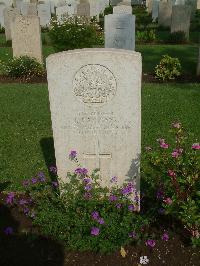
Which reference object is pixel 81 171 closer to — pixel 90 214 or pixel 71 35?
pixel 90 214

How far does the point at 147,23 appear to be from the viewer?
21.7 m

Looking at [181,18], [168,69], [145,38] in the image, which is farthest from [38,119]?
[181,18]

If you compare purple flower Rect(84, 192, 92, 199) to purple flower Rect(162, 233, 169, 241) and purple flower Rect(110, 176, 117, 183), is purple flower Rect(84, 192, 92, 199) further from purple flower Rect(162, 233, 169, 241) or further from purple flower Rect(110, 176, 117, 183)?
purple flower Rect(162, 233, 169, 241)

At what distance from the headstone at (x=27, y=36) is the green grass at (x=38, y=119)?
212cm

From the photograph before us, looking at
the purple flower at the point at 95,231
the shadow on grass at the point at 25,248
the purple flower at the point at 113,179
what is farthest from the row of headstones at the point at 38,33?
the purple flower at the point at 95,231

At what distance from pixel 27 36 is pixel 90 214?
893 cm

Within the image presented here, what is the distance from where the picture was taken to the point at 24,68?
35.8 feet

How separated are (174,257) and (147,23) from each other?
1966cm

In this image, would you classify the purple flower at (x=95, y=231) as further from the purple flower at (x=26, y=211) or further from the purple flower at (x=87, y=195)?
the purple flower at (x=26, y=211)

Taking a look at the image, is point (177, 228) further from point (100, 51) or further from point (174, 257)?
point (100, 51)

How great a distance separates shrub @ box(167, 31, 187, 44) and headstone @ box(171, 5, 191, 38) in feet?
1.29

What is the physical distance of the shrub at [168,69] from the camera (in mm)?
10039

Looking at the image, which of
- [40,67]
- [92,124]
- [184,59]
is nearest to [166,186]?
[92,124]

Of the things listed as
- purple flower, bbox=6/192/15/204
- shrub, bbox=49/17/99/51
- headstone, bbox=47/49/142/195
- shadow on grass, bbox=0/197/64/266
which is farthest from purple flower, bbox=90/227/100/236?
shrub, bbox=49/17/99/51
